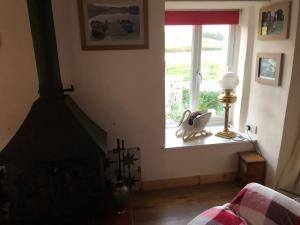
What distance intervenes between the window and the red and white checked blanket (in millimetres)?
1405

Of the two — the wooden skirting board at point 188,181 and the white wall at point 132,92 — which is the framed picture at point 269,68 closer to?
the white wall at point 132,92

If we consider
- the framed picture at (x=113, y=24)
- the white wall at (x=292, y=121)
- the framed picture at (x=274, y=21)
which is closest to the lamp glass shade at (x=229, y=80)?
the framed picture at (x=274, y=21)

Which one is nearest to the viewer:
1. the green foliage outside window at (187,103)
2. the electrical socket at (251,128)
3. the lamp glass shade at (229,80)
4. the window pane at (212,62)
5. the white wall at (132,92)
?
the white wall at (132,92)

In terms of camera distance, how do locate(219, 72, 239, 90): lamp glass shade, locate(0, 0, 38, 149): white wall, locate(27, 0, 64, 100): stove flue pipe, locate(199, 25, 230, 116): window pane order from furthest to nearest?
locate(199, 25, 230, 116): window pane, locate(219, 72, 239, 90): lamp glass shade, locate(0, 0, 38, 149): white wall, locate(27, 0, 64, 100): stove flue pipe

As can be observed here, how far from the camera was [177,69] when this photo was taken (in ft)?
8.91

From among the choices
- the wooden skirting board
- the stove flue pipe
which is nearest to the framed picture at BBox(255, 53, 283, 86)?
the wooden skirting board

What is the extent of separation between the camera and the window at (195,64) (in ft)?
8.63

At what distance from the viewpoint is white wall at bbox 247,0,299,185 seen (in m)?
2.01

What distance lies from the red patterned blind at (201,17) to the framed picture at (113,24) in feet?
1.54

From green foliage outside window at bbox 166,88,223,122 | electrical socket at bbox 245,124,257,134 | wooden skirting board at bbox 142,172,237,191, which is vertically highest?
green foliage outside window at bbox 166,88,223,122

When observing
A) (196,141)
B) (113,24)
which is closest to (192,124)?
(196,141)

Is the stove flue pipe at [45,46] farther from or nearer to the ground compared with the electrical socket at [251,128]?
farther from the ground

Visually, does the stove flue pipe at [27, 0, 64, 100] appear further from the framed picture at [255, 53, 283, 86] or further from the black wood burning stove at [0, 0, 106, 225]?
the framed picture at [255, 53, 283, 86]

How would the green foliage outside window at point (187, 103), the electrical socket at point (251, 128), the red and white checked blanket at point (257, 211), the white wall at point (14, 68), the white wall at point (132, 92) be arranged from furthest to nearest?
the green foliage outside window at point (187, 103), the electrical socket at point (251, 128), the white wall at point (132, 92), the white wall at point (14, 68), the red and white checked blanket at point (257, 211)
